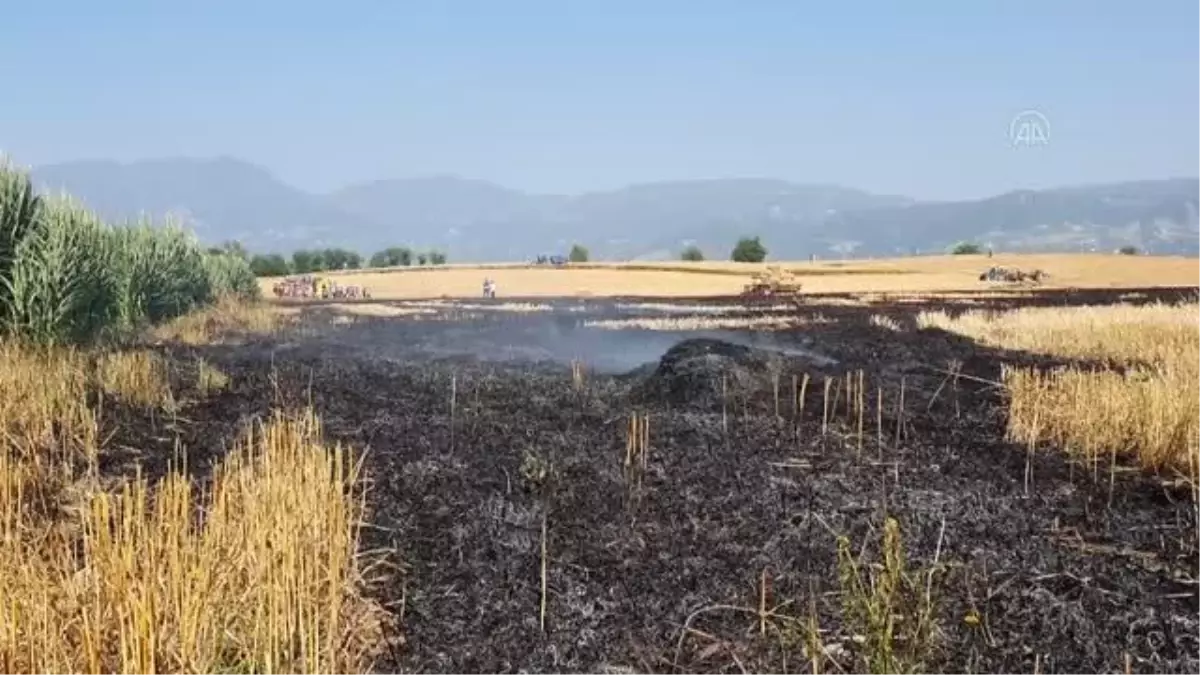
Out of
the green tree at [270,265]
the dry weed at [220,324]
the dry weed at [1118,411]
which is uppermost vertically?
the green tree at [270,265]

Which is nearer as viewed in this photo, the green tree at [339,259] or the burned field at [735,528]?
the burned field at [735,528]

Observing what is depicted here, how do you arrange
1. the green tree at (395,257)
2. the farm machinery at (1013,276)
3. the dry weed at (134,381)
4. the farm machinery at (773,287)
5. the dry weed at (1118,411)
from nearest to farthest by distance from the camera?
the dry weed at (1118,411) → the dry weed at (134,381) → the farm machinery at (773,287) → the farm machinery at (1013,276) → the green tree at (395,257)

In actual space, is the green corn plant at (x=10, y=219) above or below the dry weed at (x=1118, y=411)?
above

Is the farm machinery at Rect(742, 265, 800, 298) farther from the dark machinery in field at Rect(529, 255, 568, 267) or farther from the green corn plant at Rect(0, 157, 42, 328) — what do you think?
the green corn plant at Rect(0, 157, 42, 328)

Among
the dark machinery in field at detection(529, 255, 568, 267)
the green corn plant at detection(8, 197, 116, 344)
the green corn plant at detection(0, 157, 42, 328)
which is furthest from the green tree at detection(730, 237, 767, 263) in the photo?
the green corn plant at detection(0, 157, 42, 328)

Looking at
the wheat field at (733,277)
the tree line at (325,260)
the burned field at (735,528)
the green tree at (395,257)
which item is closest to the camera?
the burned field at (735,528)

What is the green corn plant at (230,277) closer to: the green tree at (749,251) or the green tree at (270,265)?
the green tree at (270,265)

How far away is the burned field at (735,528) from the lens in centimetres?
532

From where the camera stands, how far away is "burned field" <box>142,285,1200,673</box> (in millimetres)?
5320

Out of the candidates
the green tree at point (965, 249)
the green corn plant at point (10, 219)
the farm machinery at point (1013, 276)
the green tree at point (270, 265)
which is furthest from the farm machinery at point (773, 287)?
the green tree at point (965, 249)

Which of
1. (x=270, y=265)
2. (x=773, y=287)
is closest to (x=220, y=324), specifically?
(x=773, y=287)

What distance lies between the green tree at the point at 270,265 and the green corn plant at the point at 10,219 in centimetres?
6605

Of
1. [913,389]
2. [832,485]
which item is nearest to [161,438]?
[832,485]

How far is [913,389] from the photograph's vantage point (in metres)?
14.8
